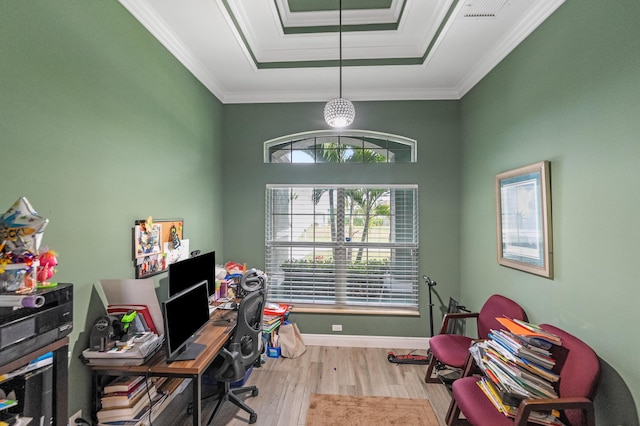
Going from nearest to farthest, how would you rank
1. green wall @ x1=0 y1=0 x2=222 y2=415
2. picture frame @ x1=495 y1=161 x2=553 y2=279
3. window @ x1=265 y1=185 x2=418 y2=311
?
1. green wall @ x1=0 y1=0 x2=222 y2=415
2. picture frame @ x1=495 y1=161 x2=553 y2=279
3. window @ x1=265 y1=185 x2=418 y2=311

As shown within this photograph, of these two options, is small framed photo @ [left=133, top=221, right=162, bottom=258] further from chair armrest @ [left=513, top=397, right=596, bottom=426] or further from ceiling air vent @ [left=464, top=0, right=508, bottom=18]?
ceiling air vent @ [left=464, top=0, right=508, bottom=18]

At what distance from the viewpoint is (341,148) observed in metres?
3.62

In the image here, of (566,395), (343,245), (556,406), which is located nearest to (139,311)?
(343,245)

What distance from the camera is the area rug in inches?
85.7

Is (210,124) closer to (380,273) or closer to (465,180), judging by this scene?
(380,273)

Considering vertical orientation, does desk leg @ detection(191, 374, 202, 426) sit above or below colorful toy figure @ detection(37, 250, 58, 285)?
below

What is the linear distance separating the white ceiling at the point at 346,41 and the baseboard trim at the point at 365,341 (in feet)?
9.70

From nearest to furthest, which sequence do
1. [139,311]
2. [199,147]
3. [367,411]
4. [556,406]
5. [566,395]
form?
[556,406], [566,395], [139,311], [367,411], [199,147]

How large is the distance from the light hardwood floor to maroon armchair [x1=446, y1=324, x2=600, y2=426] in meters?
0.62

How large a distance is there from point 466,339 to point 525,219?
129 centimetres

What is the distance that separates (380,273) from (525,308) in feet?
5.14

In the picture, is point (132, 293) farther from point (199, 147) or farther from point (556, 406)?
point (556, 406)

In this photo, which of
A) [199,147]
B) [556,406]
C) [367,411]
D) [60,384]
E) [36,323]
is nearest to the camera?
[36,323]

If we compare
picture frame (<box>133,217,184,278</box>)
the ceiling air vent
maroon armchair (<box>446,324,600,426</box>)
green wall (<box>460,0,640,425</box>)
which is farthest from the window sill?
the ceiling air vent
